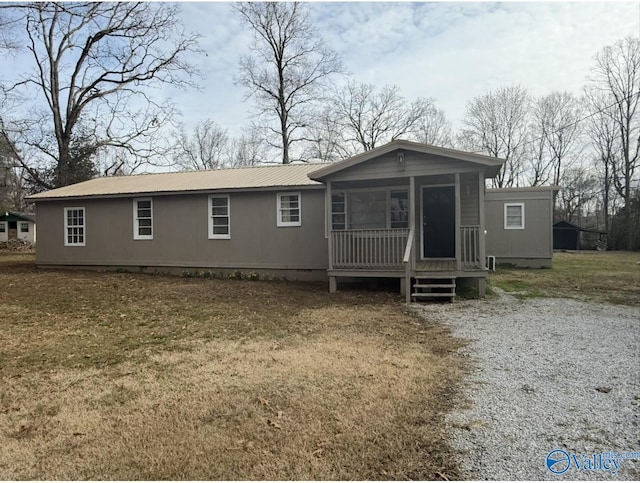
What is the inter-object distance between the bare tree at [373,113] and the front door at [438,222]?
886 inches

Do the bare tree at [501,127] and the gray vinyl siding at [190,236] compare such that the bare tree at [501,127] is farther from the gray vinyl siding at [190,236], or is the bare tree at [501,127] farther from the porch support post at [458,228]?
the porch support post at [458,228]

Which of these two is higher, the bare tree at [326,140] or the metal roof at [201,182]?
the bare tree at [326,140]

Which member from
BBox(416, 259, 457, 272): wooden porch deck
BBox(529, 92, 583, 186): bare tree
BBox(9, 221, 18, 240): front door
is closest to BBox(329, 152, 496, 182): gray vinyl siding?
BBox(416, 259, 457, 272): wooden porch deck

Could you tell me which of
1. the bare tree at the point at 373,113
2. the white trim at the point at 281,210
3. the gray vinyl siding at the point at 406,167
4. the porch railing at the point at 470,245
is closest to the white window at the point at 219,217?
the white trim at the point at 281,210

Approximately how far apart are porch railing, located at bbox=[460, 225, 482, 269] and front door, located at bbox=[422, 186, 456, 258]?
1.09 meters

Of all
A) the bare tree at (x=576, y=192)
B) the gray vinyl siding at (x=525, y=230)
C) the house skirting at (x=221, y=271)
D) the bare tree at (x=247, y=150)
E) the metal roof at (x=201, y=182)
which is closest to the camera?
the house skirting at (x=221, y=271)

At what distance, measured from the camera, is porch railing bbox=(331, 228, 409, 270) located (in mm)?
9570

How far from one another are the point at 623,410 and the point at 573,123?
3568 cm

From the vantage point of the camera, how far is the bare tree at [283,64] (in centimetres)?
2964

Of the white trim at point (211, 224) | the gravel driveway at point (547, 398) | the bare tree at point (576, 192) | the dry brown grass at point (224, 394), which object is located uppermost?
the bare tree at point (576, 192)

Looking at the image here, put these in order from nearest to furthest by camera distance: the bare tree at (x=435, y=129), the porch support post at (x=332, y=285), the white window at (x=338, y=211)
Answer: the porch support post at (x=332, y=285), the white window at (x=338, y=211), the bare tree at (x=435, y=129)

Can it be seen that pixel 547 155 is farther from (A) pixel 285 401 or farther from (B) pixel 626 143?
(A) pixel 285 401

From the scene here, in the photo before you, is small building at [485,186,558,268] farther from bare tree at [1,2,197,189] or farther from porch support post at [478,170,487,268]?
bare tree at [1,2,197,189]

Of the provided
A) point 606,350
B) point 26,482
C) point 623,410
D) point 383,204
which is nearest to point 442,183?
point 383,204
